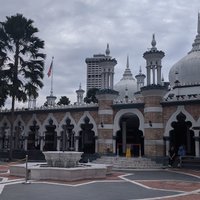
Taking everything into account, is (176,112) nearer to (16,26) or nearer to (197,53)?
(197,53)

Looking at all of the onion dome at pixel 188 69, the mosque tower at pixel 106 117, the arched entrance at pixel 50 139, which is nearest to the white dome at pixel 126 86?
the onion dome at pixel 188 69

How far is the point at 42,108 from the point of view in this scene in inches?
1223

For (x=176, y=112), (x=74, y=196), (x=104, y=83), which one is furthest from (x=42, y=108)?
(x=74, y=196)

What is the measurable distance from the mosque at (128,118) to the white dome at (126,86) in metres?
5.81

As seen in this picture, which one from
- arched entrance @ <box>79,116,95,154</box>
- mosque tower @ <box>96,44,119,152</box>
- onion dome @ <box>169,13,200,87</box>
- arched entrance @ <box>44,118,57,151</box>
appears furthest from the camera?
arched entrance @ <box>44,118,57,151</box>

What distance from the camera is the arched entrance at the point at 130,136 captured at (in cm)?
2902

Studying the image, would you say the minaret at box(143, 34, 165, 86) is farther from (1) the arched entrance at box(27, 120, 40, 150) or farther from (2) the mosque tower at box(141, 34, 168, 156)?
(1) the arched entrance at box(27, 120, 40, 150)

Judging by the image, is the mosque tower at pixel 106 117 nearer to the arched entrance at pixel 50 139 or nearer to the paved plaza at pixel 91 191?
the arched entrance at pixel 50 139

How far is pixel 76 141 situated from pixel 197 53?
14054mm

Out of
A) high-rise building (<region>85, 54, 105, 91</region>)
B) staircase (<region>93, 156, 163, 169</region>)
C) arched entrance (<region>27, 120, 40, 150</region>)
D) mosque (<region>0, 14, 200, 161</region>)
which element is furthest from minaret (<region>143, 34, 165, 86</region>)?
high-rise building (<region>85, 54, 105, 91</region>)

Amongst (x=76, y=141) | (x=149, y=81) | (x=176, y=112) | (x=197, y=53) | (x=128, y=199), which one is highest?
(x=197, y=53)

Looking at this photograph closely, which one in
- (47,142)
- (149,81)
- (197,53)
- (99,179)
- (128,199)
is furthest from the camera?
(47,142)

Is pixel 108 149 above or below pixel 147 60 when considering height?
below

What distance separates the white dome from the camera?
38094mm
